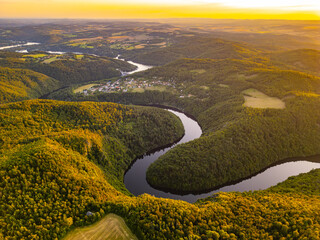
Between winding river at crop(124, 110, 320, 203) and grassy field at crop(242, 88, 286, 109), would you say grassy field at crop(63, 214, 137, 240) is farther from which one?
grassy field at crop(242, 88, 286, 109)

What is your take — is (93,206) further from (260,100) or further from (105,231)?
(260,100)

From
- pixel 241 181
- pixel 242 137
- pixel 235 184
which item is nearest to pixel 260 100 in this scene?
pixel 242 137

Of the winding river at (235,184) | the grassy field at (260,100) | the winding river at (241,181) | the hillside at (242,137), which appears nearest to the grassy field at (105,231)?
the winding river at (235,184)

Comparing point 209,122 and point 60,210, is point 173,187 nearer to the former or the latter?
point 60,210

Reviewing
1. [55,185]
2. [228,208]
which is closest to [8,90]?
[55,185]

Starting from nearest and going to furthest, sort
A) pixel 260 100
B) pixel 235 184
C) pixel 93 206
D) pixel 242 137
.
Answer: pixel 93 206
pixel 235 184
pixel 242 137
pixel 260 100

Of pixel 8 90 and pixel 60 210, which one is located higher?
pixel 8 90

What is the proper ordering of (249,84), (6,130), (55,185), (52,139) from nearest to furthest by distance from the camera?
(55,185) < (52,139) < (6,130) < (249,84)

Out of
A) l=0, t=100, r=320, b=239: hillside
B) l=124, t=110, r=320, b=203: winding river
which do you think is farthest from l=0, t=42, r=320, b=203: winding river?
l=0, t=100, r=320, b=239: hillside
